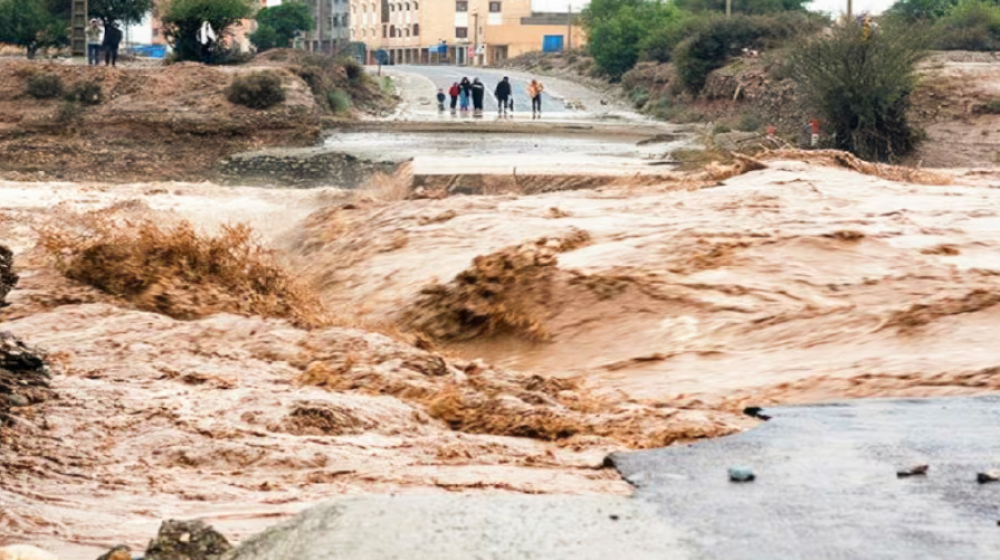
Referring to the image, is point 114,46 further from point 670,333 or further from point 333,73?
point 670,333

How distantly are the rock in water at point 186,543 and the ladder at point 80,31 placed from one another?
5271 cm

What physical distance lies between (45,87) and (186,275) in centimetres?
3424

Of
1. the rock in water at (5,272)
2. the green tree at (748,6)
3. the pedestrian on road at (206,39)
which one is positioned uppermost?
the green tree at (748,6)

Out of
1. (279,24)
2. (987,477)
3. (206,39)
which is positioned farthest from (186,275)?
(279,24)

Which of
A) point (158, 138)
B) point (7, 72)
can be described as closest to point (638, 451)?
point (158, 138)

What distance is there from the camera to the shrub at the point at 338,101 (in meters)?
55.4

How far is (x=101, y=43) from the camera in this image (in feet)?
210

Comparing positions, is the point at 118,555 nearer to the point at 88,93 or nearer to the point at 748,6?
the point at 88,93

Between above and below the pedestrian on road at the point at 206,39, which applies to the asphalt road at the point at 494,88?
below

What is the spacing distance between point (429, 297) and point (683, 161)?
16626 millimetres

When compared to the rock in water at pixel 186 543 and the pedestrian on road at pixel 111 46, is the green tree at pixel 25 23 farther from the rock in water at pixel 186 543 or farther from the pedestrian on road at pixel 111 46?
the rock in water at pixel 186 543

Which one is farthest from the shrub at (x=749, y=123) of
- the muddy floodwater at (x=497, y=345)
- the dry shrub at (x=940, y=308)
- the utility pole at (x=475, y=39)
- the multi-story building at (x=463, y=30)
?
the multi-story building at (x=463, y=30)

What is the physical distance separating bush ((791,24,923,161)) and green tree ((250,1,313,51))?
204 feet

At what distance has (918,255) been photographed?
1511 cm
